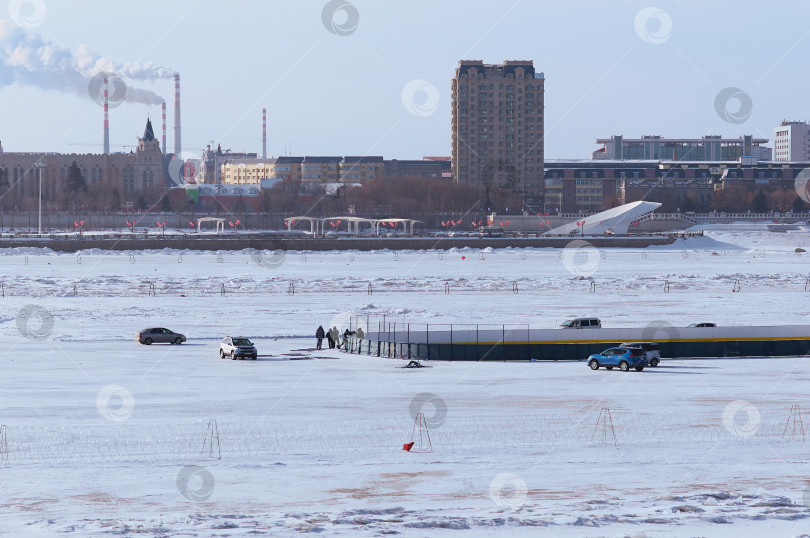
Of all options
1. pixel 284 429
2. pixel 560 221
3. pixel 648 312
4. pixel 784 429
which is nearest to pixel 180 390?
pixel 284 429

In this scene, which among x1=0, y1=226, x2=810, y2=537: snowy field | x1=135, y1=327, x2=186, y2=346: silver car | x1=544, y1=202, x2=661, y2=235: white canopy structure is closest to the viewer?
x1=0, y1=226, x2=810, y2=537: snowy field

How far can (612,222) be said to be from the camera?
536ft

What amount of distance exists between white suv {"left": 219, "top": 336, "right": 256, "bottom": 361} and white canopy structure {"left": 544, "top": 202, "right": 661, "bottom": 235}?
127592 mm

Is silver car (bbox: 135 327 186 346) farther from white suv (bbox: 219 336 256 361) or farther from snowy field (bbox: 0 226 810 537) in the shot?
white suv (bbox: 219 336 256 361)

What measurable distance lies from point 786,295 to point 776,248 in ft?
244

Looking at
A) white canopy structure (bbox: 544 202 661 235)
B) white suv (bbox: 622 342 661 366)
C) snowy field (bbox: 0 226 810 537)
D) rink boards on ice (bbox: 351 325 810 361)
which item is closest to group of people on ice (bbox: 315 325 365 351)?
rink boards on ice (bbox: 351 325 810 361)

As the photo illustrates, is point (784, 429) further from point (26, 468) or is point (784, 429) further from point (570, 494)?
point (26, 468)

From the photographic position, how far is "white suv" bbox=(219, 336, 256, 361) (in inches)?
1478

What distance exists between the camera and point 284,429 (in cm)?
2464

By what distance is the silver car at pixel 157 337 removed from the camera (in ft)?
139

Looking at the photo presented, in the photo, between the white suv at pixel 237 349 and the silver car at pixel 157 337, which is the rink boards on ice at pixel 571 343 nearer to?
the white suv at pixel 237 349

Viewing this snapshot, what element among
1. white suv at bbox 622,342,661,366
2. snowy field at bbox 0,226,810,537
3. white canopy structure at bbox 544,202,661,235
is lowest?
snowy field at bbox 0,226,810,537

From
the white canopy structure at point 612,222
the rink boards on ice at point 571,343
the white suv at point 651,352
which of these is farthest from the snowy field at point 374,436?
the white canopy structure at point 612,222

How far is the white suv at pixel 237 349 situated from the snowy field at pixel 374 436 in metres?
0.55
